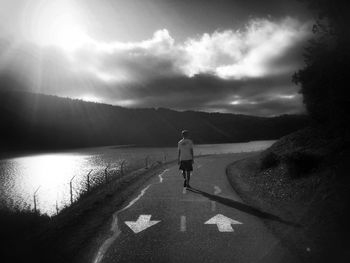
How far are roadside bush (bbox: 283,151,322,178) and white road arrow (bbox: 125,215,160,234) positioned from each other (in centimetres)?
761

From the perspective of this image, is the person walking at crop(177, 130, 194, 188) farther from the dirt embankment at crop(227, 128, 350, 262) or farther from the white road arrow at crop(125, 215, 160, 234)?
the white road arrow at crop(125, 215, 160, 234)

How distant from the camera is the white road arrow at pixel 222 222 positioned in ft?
26.7

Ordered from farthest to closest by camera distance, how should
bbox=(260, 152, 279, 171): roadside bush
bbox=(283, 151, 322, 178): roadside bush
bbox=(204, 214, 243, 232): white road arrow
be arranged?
1. bbox=(260, 152, 279, 171): roadside bush
2. bbox=(283, 151, 322, 178): roadside bush
3. bbox=(204, 214, 243, 232): white road arrow

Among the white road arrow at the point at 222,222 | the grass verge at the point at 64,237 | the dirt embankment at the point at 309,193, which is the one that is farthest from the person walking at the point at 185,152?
the white road arrow at the point at 222,222

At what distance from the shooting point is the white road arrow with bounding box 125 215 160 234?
27.0ft

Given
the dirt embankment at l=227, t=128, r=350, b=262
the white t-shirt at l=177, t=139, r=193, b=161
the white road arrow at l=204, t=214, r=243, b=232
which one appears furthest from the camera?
the white t-shirt at l=177, t=139, r=193, b=161

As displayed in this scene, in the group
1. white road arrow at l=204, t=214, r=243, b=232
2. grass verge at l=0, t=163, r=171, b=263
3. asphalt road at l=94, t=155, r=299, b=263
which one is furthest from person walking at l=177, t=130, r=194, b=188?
white road arrow at l=204, t=214, r=243, b=232

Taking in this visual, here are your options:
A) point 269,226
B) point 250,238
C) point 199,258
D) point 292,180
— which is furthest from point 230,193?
point 199,258

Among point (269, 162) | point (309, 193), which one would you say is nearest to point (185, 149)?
point (309, 193)

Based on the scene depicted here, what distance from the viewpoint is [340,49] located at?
13625 mm

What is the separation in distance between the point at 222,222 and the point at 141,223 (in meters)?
2.27

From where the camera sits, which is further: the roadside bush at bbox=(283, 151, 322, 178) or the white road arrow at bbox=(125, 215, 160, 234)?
the roadside bush at bbox=(283, 151, 322, 178)

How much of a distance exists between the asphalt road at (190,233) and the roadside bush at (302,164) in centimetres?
331

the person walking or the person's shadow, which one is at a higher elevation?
the person walking
